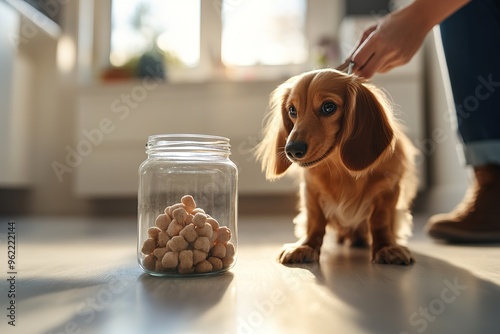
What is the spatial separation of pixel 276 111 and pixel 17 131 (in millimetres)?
2297

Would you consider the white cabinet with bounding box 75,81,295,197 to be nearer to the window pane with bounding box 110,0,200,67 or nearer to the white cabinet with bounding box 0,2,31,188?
the white cabinet with bounding box 0,2,31,188

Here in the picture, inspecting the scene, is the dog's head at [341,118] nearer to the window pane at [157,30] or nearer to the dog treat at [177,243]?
the dog treat at [177,243]

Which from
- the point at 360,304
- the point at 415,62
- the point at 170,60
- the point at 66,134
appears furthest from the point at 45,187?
the point at 360,304

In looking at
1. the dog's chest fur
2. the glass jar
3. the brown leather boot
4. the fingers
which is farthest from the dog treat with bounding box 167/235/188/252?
the brown leather boot

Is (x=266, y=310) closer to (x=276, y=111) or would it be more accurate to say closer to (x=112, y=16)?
(x=276, y=111)

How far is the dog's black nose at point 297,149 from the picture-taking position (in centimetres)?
91

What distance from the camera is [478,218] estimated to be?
1444 millimetres

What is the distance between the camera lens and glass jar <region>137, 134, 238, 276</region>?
0.85 m

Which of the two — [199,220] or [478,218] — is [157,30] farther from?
[199,220]

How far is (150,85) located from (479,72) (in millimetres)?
2062

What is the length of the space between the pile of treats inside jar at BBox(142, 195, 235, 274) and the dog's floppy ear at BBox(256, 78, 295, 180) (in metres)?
0.26

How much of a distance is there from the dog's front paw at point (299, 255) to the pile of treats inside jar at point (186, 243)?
17cm

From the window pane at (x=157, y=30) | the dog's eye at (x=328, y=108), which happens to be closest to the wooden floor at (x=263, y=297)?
the dog's eye at (x=328, y=108)

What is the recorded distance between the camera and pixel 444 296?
2.34 feet
